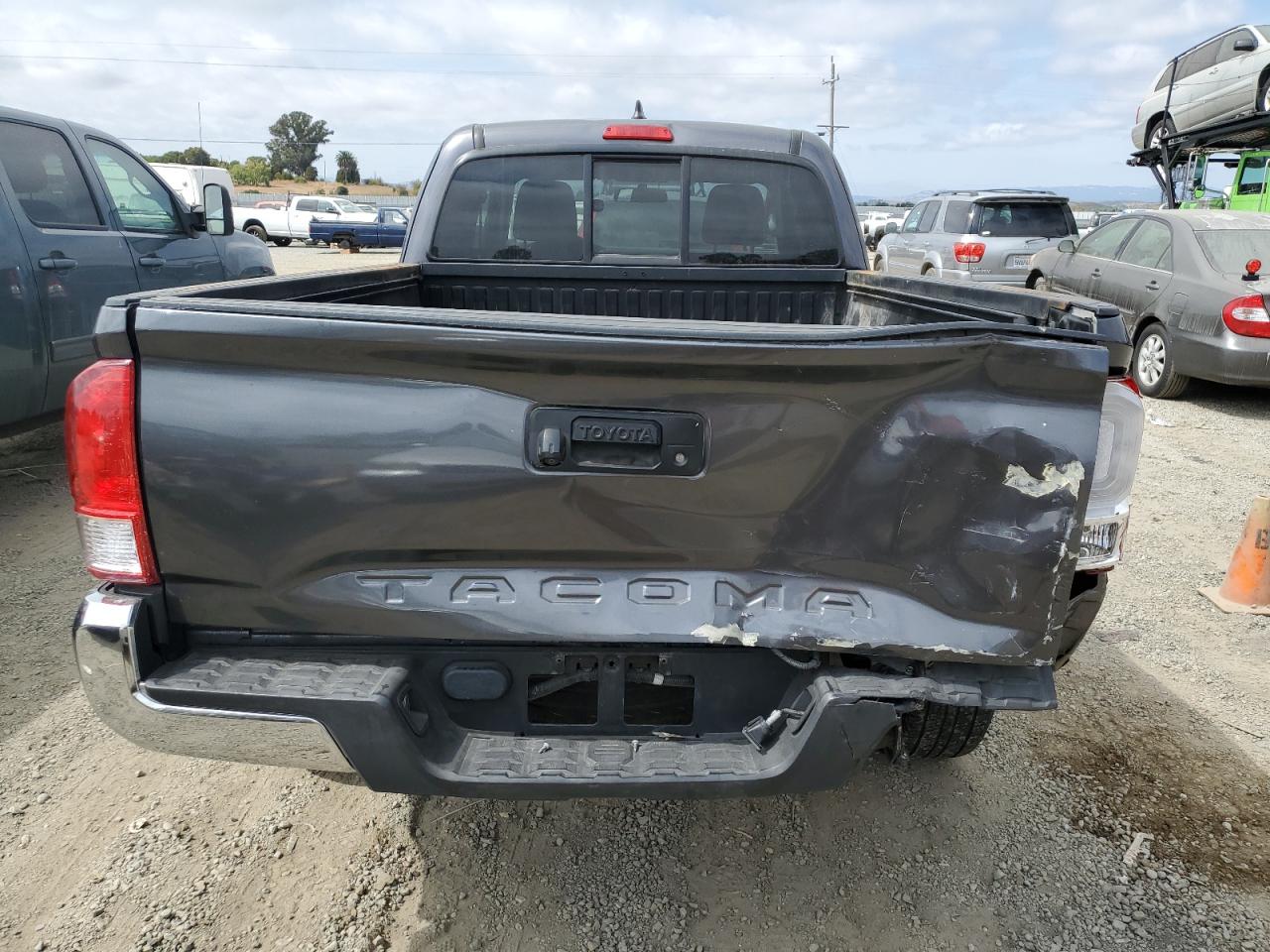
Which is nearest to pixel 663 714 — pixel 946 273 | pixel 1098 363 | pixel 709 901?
pixel 709 901

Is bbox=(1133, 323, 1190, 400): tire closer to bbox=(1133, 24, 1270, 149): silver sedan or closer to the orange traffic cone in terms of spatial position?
the orange traffic cone

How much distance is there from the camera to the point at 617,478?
74.0 inches

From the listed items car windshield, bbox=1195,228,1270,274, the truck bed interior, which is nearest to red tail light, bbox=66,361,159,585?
the truck bed interior

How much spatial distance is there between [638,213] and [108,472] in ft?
8.70

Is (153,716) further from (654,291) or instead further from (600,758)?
(654,291)

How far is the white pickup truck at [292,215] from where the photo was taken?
3134cm

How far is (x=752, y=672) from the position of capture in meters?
2.08

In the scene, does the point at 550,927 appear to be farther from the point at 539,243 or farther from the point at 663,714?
the point at 539,243

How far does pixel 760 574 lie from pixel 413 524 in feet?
2.45

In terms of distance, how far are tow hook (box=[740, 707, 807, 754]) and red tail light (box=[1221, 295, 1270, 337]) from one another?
7.55 m

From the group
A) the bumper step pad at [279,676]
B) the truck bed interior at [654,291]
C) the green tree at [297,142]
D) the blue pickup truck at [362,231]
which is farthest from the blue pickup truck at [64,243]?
the green tree at [297,142]

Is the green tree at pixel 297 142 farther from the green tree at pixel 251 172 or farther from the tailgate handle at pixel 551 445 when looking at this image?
the tailgate handle at pixel 551 445

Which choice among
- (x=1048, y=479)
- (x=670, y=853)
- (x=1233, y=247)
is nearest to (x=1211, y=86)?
(x=1233, y=247)

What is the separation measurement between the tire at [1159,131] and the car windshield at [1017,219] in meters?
4.25
